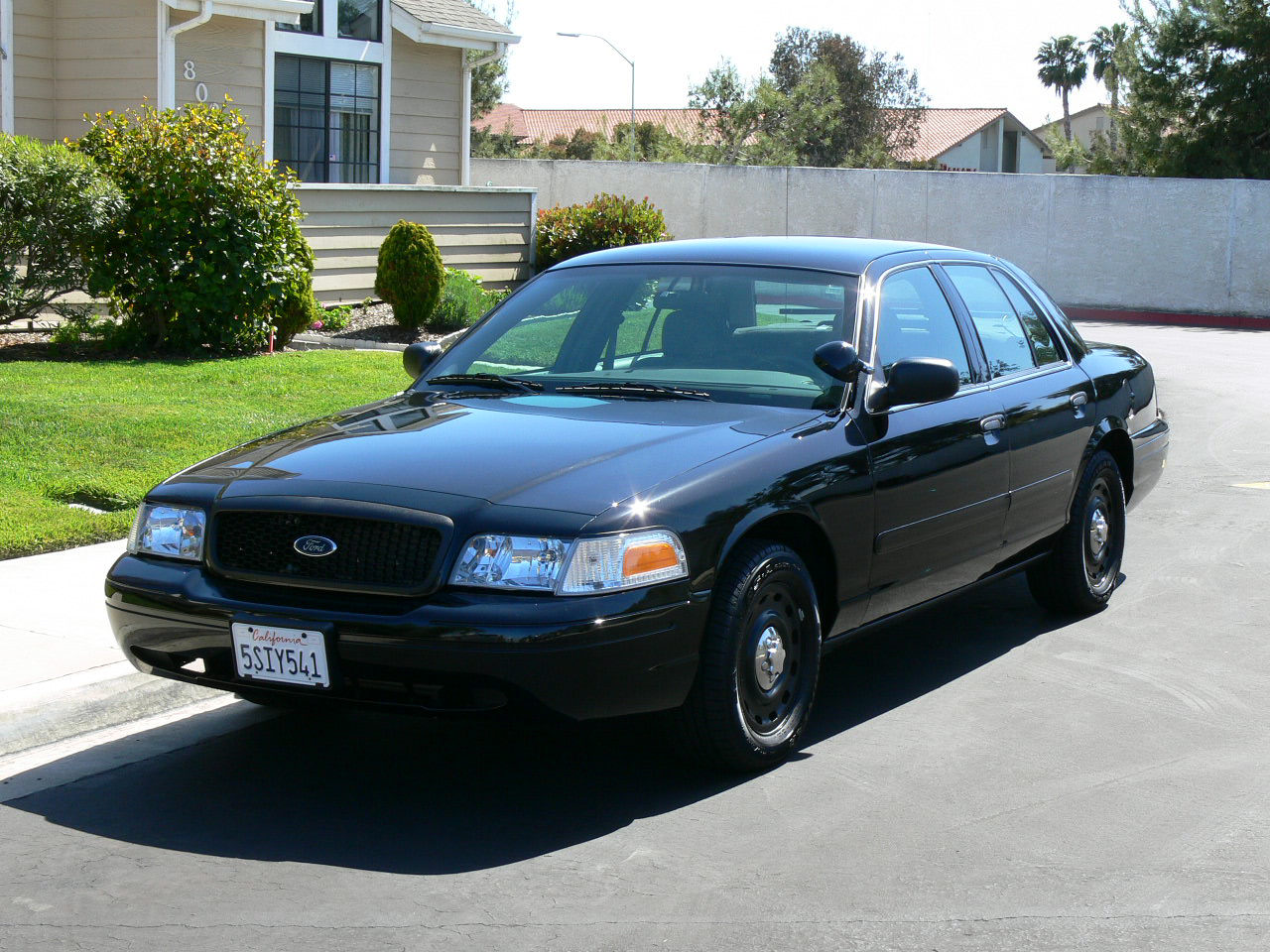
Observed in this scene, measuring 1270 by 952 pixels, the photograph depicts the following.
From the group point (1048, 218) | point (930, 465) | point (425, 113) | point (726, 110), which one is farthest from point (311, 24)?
point (726, 110)

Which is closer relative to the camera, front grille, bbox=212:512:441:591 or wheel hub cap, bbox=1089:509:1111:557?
front grille, bbox=212:512:441:591

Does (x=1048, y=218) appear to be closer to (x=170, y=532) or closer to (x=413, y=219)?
(x=413, y=219)

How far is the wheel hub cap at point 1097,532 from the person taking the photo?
23.2 feet

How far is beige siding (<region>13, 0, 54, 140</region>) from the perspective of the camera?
57.9ft

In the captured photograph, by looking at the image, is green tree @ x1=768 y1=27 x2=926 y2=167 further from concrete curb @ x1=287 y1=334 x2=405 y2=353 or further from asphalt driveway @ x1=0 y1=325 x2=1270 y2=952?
asphalt driveway @ x1=0 y1=325 x2=1270 y2=952

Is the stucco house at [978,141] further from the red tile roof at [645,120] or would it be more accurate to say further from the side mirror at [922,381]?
Result: the side mirror at [922,381]

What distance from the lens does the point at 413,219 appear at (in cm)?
2061

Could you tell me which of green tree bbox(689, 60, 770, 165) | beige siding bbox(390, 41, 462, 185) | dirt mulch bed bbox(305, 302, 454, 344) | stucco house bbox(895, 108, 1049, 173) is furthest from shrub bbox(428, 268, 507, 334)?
stucco house bbox(895, 108, 1049, 173)

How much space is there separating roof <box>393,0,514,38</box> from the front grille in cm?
1815

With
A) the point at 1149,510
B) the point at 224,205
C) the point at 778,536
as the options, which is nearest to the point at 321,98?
the point at 224,205

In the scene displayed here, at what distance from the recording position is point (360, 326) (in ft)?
59.3

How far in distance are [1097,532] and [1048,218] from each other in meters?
23.1

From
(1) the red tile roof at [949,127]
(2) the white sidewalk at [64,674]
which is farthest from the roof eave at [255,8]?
(1) the red tile roof at [949,127]

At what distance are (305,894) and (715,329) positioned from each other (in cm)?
265
